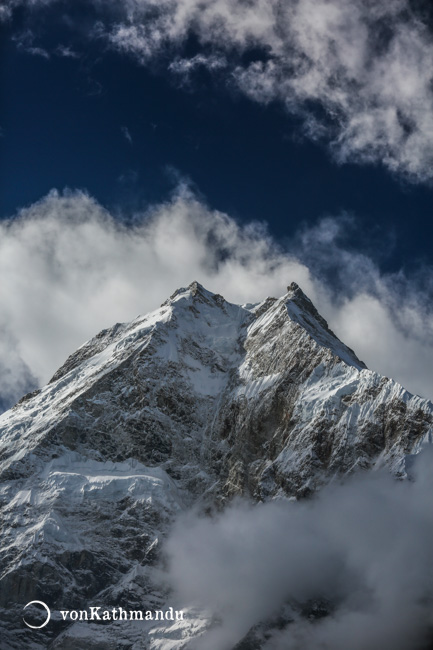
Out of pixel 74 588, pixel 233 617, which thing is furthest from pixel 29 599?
pixel 233 617

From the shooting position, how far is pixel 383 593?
190 meters

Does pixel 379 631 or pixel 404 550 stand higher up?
pixel 404 550

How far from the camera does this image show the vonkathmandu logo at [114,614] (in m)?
197

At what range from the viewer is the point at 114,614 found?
198 meters

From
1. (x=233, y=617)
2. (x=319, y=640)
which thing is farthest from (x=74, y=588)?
(x=319, y=640)

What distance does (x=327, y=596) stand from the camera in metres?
194

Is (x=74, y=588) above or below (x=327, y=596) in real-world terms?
above

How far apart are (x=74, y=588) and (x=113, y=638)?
543 inches

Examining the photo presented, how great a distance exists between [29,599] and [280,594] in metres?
52.3

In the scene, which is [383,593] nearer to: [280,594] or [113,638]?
[280,594]

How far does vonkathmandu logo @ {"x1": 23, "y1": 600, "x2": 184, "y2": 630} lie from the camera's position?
7741 inches

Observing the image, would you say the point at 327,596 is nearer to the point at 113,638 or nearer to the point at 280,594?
→ the point at 280,594

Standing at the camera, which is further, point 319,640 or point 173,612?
point 173,612

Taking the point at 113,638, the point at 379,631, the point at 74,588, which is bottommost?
the point at 379,631
